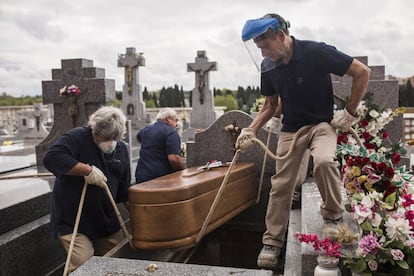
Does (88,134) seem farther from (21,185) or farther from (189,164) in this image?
(189,164)

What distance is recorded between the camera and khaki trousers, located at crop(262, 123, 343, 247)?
10.0 feet

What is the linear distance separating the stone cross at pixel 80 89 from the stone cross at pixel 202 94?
8.17m

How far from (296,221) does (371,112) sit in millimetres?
1726

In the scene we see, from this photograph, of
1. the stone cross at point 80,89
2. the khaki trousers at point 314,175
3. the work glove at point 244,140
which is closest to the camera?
the khaki trousers at point 314,175

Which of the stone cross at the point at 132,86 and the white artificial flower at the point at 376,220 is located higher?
the stone cross at the point at 132,86

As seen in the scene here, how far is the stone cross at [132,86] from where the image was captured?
15.7 m

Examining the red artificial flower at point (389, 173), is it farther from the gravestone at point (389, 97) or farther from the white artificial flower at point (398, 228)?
the gravestone at point (389, 97)

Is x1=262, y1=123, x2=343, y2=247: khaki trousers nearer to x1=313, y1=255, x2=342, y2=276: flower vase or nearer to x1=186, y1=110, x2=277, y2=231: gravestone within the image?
x1=313, y1=255, x2=342, y2=276: flower vase

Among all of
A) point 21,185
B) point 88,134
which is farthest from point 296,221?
point 21,185

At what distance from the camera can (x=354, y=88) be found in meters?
3.12


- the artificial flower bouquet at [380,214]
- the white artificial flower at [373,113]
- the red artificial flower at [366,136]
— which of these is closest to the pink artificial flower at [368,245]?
the artificial flower bouquet at [380,214]

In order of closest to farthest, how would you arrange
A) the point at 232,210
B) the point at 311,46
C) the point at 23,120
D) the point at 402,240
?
1. the point at 402,240
2. the point at 311,46
3. the point at 232,210
4. the point at 23,120

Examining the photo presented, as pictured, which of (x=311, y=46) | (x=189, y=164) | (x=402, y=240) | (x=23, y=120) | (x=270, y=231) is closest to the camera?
(x=402, y=240)

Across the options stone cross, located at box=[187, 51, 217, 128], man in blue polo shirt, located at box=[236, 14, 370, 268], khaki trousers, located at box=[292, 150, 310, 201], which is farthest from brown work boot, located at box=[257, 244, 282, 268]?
stone cross, located at box=[187, 51, 217, 128]
